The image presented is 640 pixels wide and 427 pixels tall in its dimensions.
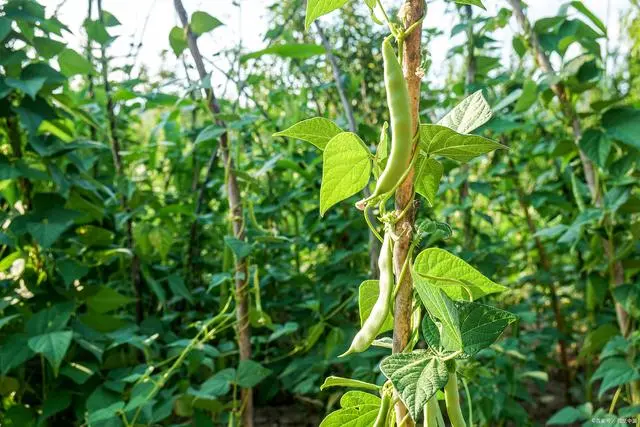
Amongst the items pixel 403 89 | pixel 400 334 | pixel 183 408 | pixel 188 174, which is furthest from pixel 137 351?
pixel 403 89

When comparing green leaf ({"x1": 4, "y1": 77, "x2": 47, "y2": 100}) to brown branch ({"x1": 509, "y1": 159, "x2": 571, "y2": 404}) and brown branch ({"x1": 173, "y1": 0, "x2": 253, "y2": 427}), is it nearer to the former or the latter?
brown branch ({"x1": 173, "y1": 0, "x2": 253, "y2": 427})

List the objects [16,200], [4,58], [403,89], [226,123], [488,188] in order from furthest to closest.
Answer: [488,188] < [16,200] < [4,58] < [226,123] < [403,89]

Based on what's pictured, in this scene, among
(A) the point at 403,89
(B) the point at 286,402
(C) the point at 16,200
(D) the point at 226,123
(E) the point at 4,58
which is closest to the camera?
(A) the point at 403,89

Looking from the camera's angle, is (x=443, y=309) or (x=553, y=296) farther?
(x=553, y=296)

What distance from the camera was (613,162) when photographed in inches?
51.3

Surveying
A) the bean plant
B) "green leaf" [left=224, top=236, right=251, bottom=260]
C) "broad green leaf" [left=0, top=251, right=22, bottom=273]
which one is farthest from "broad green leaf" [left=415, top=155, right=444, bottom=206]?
"broad green leaf" [left=0, top=251, right=22, bottom=273]

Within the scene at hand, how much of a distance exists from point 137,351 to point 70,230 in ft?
0.98

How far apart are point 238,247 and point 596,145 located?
69 centimetres

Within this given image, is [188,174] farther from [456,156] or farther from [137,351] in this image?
[456,156]

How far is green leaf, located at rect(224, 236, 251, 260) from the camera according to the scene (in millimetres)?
1067

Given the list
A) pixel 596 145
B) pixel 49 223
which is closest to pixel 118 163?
pixel 49 223

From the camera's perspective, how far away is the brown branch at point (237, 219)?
111 cm

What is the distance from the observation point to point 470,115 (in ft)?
1.68

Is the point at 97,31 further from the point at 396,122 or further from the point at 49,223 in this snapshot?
the point at 396,122
